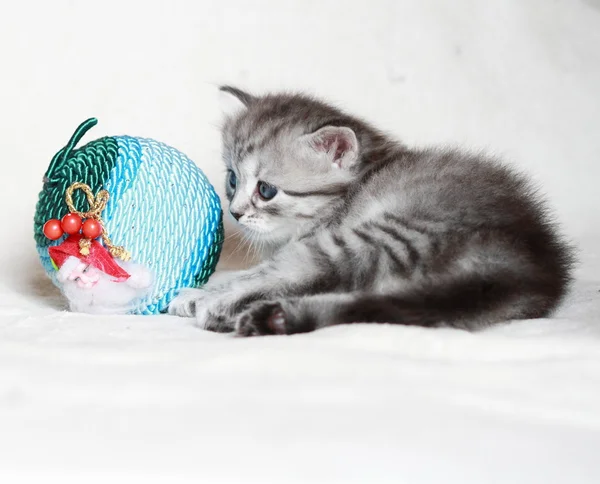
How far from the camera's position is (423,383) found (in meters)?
1.17

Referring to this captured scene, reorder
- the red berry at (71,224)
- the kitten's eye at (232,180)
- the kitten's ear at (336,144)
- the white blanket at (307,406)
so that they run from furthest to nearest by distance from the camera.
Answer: the kitten's eye at (232,180), the kitten's ear at (336,144), the red berry at (71,224), the white blanket at (307,406)

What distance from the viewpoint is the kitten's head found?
6.06ft

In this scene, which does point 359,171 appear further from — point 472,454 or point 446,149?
A: point 472,454

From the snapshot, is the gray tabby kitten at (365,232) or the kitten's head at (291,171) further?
the kitten's head at (291,171)

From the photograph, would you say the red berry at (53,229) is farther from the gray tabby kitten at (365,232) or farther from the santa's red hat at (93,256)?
the gray tabby kitten at (365,232)

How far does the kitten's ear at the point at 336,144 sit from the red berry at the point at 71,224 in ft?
1.78

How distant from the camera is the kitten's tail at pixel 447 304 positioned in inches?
55.0

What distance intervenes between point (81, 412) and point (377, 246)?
73cm

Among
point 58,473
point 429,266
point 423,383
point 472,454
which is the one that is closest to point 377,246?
point 429,266

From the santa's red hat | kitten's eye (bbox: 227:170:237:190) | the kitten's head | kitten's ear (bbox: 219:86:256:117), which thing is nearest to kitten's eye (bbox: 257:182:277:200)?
the kitten's head

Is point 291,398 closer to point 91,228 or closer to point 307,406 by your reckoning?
point 307,406

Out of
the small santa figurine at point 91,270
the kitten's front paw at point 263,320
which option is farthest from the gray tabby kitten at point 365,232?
the small santa figurine at point 91,270

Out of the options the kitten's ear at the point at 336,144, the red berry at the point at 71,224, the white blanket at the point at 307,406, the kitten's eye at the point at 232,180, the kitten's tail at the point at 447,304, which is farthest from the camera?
the kitten's eye at the point at 232,180

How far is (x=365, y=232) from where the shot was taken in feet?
5.35
